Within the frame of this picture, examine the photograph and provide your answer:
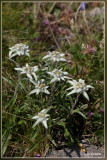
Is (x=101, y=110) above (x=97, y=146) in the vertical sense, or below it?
above

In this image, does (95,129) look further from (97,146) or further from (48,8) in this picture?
(48,8)

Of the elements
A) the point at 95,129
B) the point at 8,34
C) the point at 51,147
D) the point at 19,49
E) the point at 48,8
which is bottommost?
the point at 51,147

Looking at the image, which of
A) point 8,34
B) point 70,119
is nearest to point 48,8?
point 8,34

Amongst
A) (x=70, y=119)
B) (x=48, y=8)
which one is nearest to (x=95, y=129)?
(x=70, y=119)

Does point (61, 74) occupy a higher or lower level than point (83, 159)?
higher

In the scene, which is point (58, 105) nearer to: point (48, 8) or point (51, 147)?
point (51, 147)

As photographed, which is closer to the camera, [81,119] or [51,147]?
[51,147]

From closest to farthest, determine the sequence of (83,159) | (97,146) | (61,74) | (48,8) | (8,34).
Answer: (61,74) < (83,159) < (97,146) < (8,34) < (48,8)

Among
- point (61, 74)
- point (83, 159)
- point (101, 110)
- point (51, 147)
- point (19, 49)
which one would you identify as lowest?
point (83, 159)

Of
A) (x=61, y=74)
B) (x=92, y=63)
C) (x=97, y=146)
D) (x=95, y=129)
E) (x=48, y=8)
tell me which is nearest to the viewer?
(x=61, y=74)
